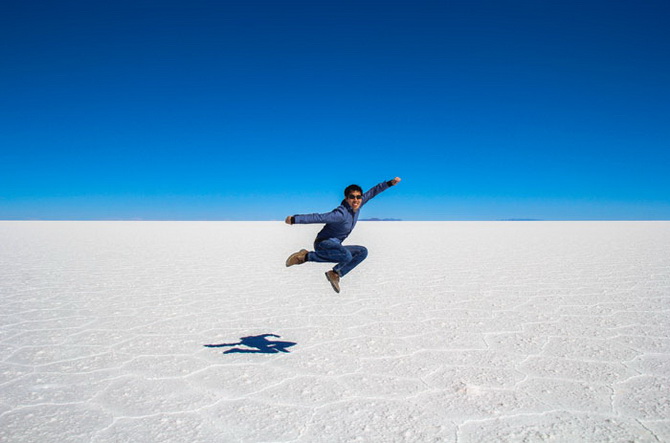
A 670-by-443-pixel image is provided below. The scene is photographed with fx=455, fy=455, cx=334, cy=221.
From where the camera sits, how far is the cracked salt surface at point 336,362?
2.46 metres

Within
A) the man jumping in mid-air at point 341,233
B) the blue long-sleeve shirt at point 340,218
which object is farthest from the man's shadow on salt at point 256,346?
the blue long-sleeve shirt at point 340,218

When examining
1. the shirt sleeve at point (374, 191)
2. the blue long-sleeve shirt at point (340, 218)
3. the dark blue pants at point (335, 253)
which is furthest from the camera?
the shirt sleeve at point (374, 191)

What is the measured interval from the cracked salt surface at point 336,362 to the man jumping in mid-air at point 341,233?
71cm

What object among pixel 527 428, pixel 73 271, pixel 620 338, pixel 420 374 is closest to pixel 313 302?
pixel 420 374

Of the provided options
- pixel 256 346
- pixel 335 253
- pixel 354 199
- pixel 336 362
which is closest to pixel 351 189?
pixel 354 199

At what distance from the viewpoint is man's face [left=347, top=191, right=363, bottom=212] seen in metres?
3.96

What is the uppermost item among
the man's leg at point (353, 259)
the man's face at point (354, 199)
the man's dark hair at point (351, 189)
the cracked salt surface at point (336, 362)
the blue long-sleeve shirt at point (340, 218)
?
the man's dark hair at point (351, 189)

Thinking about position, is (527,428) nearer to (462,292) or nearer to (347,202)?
(347,202)

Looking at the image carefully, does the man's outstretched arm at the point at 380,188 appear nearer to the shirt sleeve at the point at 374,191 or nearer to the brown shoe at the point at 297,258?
the shirt sleeve at the point at 374,191

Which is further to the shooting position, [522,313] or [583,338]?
[522,313]

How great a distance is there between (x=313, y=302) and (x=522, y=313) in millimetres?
2538

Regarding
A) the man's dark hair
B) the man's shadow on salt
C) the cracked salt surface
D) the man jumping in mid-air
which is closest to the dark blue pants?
the man jumping in mid-air

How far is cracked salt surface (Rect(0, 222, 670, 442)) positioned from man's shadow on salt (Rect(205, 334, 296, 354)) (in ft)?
0.06

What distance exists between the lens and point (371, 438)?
2.31 meters
